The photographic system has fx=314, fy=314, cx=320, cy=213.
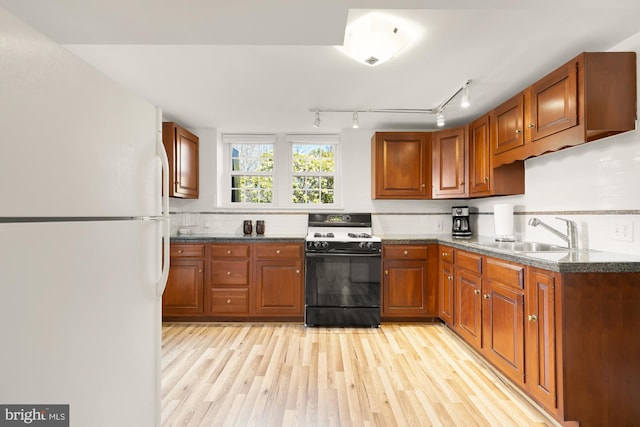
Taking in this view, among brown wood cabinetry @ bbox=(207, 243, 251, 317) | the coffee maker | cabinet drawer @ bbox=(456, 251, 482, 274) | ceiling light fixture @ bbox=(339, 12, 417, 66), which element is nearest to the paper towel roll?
cabinet drawer @ bbox=(456, 251, 482, 274)

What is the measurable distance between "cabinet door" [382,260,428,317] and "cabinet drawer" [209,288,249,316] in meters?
1.48

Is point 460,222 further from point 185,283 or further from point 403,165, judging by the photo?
point 185,283

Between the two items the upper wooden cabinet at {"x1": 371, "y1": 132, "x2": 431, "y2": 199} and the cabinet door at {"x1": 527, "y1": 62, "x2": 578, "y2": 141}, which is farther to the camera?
the upper wooden cabinet at {"x1": 371, "y1": 132, "x2": 431, "y2": 199}

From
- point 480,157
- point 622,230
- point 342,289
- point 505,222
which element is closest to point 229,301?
point 342,289

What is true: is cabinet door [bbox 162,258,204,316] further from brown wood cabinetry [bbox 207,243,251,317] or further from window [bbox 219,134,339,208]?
window [bbox 219,134,339,208]

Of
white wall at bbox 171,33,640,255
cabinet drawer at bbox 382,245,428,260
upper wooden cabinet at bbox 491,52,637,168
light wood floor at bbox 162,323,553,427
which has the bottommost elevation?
light wood floor at bbox 162,323,553,427

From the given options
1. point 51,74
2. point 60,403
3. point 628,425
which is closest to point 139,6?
point 51,74

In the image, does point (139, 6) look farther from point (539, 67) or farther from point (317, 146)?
point (317, 146)

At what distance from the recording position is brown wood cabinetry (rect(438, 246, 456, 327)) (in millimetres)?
3004

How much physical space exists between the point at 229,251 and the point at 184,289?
0.62 meters

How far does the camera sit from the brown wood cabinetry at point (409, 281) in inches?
131

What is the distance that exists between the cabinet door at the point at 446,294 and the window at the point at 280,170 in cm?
156

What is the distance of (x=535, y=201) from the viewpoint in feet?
8.89

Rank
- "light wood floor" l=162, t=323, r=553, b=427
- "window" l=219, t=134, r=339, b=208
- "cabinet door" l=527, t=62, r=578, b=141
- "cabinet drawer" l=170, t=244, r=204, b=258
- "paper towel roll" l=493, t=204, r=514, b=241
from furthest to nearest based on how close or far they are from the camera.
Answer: "window" l=219, t=134, r=339, b=208 < "cabinet drawer" l=170, t=244, r=204, b=258 < "paper towel roll" l=493, t=204, r=514, b=241 < "cabinet door" l=527, t=62, r=578, b=141 < "light wood floor" l=162, t=323, r=553, b=427
